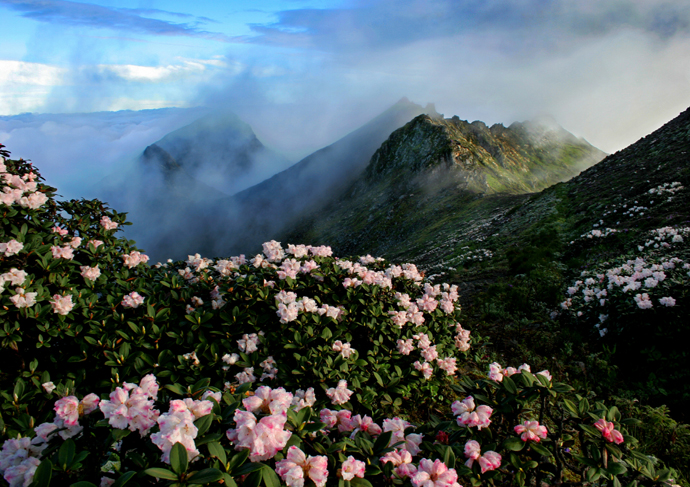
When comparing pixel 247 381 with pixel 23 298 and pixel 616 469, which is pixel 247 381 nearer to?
pixel 23 298

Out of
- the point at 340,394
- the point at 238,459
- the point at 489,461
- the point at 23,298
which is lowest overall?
the point at 340,394

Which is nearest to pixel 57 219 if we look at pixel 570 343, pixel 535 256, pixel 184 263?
pixel 184 263

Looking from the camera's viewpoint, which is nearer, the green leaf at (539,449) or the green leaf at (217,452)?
the green leaf at (217,452)

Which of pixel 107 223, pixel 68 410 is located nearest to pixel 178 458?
pixel 68 410

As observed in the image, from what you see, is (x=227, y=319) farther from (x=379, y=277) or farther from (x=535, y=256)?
(x=535, y=256)

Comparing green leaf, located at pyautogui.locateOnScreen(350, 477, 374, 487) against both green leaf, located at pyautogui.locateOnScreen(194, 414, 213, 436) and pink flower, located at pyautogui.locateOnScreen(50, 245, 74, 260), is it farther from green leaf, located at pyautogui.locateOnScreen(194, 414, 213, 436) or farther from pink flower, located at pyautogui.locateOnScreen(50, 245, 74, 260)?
pink flower, located at pyautogui.locateOnScreen(50, 245, 74, 260)

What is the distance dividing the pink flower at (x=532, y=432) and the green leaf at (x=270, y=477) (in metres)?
1.98

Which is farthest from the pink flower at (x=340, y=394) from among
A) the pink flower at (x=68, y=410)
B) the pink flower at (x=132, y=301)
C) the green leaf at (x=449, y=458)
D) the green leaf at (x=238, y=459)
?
the pink flower at (x=132, y=301)

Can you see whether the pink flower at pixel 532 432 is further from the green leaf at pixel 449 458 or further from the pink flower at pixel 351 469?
the pink flower at pixel 351 469

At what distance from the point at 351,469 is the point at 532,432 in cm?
157

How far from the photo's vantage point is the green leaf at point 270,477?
6.16ft

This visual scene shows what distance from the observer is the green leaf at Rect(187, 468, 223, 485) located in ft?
5.65

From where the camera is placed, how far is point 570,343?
7055mm

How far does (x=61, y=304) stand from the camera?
13.3ft
